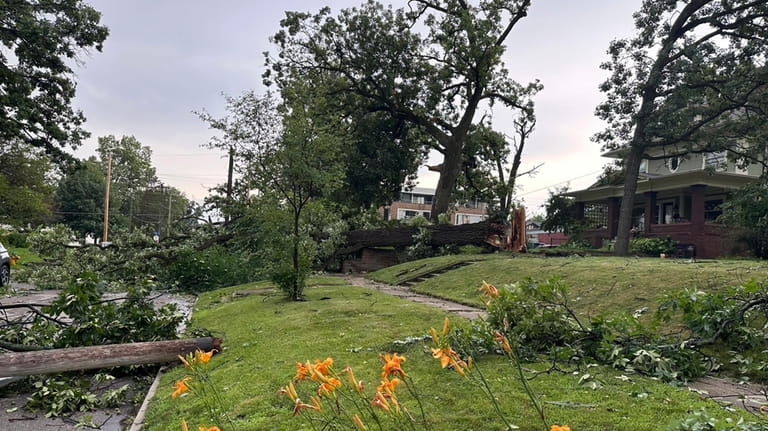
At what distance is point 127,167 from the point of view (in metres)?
62.5

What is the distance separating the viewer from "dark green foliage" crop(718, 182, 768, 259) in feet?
40.8

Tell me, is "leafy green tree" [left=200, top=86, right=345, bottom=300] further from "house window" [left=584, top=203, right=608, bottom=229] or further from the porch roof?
"house window" [left=584, top=203, right=608, bottom=229]

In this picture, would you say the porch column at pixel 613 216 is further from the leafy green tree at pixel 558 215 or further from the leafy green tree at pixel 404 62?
the leafy green tree at pixel 404 62

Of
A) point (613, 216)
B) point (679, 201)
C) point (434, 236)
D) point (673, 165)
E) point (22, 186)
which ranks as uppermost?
point (673, 165)

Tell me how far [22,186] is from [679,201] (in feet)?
113

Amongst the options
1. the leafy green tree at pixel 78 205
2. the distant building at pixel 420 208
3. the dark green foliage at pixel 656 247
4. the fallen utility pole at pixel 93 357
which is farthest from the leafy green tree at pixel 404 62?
the distant building at pixel 420 208

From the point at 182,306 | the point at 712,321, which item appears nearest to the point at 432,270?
the point at 182,306

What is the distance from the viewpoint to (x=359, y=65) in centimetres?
2014

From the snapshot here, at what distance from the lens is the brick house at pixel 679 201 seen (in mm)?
20094

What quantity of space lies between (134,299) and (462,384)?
15.3ft

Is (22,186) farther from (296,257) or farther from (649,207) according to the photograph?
(649,207)

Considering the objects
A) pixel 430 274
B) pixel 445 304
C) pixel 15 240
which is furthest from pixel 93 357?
pixel 15 240

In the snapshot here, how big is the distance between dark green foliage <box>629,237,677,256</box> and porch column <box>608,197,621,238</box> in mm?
6056

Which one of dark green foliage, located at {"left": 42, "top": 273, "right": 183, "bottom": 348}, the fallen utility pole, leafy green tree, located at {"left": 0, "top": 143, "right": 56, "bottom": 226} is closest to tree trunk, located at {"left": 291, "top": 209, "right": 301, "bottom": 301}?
dark green foliage, located at {"left": 42, "top": 273, "right": 183, "bottom": 348}
